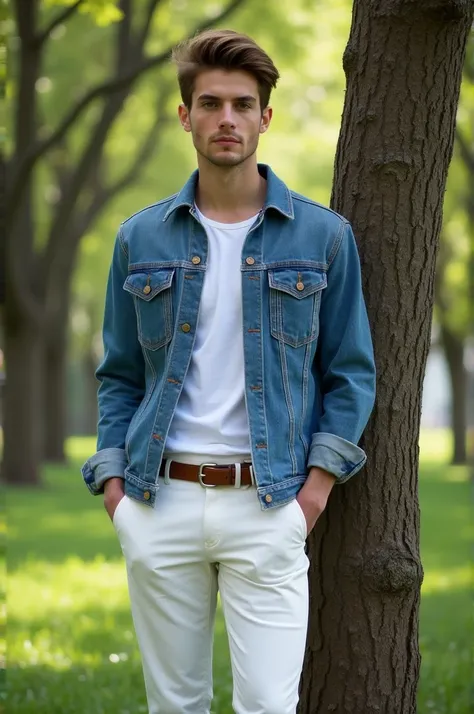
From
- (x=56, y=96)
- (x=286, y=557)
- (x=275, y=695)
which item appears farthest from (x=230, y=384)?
(x=56, y=96)

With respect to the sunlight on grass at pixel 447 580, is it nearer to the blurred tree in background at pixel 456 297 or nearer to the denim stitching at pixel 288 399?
the denim stitching at pixel 288 399

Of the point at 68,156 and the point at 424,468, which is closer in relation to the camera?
the point at 68,156

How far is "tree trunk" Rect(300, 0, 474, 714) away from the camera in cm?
368

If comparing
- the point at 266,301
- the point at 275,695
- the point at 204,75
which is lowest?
the point at 275,695

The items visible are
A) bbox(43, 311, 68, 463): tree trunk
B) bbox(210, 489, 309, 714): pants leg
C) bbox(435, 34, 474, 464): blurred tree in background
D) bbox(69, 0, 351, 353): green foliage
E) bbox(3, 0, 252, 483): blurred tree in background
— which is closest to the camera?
bbox(210, 489, 309, 714): pants leg

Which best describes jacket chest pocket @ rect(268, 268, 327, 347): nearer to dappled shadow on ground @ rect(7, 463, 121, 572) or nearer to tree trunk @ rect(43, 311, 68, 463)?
dappled shadow on ground @ rect(7, 463, 121, 572)

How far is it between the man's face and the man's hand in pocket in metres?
1.05

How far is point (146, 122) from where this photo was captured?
73.8 feet

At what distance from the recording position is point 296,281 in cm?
333

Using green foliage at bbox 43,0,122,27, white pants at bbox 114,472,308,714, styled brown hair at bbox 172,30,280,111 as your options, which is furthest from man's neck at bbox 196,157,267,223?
green foliage at bbox 43,0,122,27

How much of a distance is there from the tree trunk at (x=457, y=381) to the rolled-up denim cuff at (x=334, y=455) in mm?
23779

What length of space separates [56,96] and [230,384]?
55.3ft

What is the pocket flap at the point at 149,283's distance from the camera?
134 inches

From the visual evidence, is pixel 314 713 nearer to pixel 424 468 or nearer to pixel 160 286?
pixel 160 286
